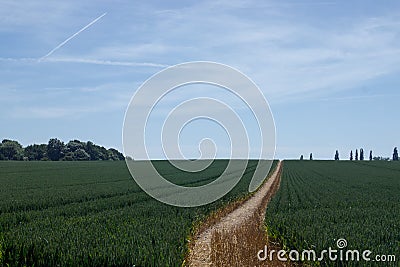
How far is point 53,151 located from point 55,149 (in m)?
0.69

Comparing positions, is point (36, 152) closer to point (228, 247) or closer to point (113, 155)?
point (113, 155)

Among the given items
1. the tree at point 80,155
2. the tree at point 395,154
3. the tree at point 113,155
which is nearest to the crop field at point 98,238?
the tree at point 80,155

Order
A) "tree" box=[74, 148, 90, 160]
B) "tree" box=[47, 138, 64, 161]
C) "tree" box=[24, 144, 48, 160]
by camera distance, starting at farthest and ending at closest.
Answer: "tree" box=[24, 144, 48, 160] → "tree" box=[47, 138, 64, 161] → "tree" box=[74, 148, 90, 160]

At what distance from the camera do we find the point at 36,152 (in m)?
122

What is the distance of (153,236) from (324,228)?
5.03 meters

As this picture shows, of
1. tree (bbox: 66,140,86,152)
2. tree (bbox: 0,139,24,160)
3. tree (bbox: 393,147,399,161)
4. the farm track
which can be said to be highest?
tree (bbox: 393,147,399,161)

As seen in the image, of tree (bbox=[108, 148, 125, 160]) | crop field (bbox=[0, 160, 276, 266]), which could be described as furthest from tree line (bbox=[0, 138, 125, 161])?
crop field (bbox=[0, 160, 276, 266])

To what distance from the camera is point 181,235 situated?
46.6 feet

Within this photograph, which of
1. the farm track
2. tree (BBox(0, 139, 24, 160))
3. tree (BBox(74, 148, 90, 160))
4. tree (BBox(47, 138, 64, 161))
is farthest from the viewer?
tree (BBox(47, 138, 64, 161))

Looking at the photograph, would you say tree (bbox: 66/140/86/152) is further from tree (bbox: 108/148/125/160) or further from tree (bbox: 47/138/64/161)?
tree (bbox: 108/148/125/160)

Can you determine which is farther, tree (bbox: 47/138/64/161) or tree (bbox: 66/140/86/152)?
tree (bbox: 66/140/86/152)

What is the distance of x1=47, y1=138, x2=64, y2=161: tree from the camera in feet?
393

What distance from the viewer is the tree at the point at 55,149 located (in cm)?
11981

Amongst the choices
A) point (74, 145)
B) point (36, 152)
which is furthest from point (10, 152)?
point (74, 145)
